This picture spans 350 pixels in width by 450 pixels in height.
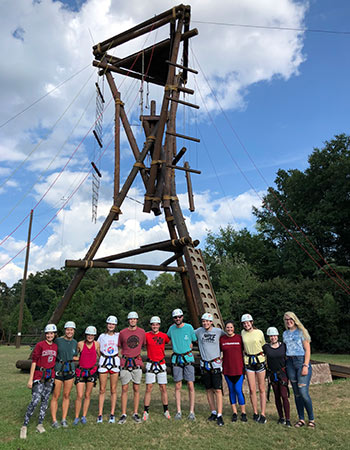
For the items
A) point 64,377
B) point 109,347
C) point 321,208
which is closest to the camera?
point 64,377

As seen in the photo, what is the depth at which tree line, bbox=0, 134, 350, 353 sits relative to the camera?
61.8 ft

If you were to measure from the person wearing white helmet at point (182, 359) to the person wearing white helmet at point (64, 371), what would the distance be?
5.23ft

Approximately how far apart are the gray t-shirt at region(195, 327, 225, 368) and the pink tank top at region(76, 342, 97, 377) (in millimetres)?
1701

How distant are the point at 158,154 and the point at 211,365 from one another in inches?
286

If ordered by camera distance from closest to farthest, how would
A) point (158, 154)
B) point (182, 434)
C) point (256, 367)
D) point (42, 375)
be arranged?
point (182, 434) → point (42, 375) → point (256, 367) → point (158, 154)

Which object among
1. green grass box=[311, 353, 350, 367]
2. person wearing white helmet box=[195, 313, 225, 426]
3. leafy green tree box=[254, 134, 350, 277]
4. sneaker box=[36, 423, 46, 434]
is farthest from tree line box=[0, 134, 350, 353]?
sneaker box=[36, 423, 46, 434]

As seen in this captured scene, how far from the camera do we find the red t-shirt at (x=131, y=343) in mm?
6066

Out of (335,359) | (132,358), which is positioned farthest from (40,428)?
(335,359)

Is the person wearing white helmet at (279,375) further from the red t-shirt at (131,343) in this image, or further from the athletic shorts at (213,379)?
the red t-shirt at (131,343)

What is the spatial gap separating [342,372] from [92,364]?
22.5ft

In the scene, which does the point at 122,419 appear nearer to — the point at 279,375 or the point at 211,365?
the point at 211,365

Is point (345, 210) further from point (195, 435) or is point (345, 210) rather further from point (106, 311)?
point (195, 435)

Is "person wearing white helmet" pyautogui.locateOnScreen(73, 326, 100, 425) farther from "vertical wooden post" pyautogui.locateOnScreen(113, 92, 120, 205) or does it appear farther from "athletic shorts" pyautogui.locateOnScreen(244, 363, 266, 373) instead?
"vertical wooden post" pyautogui.locateOnScreen(113, 92, 120, 205)

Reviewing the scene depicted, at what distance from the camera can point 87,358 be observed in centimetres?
581
